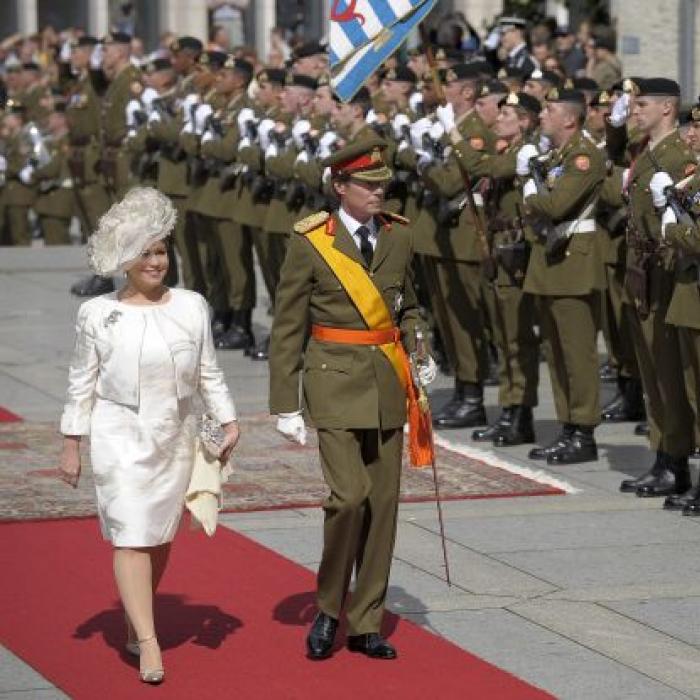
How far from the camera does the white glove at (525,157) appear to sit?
12.8 m

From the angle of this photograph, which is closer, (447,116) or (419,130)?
(447,116)

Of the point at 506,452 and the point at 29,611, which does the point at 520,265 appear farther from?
the point at 29,611

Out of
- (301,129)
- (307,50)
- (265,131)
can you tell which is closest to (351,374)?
(301,129)

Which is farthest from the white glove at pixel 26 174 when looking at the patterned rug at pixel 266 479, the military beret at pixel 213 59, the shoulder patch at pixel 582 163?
the shoulder patch at pixel 582 163

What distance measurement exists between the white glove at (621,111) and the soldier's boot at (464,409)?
222 cm

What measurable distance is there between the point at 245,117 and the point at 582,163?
5.21m

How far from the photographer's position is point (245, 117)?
56.6 feet

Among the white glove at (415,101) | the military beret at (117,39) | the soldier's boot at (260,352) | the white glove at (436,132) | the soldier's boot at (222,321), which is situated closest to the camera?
the white glove at (436,132)

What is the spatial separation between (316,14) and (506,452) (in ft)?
154

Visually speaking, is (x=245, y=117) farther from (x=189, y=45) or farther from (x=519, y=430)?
(x=519, y=430)

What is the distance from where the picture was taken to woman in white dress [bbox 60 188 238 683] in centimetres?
834

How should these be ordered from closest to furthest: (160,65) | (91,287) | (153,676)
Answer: (153,676)
(160,65)
(91,287)

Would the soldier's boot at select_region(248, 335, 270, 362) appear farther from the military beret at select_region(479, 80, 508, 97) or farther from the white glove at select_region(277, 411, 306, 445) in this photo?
the white glove at select_region(277, 411, 306, 445)

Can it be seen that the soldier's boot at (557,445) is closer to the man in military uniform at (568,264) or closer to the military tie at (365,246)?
the man in military uniform at (568,264)
